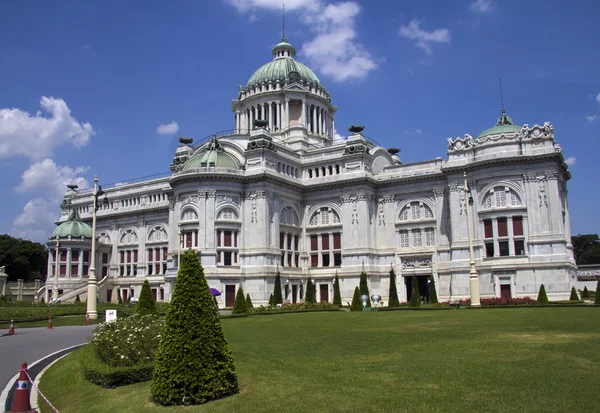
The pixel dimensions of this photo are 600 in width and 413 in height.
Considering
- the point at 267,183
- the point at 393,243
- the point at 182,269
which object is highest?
the point at 267,183

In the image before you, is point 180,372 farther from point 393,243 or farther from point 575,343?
point 393,243

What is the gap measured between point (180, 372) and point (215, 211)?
52464 mm

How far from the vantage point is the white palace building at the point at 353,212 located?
57.8m

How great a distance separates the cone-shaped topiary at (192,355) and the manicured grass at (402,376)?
427 mm

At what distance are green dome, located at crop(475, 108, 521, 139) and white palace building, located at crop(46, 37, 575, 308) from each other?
0.14m

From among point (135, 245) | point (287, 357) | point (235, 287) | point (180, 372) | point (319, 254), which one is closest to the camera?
point (180, 372)

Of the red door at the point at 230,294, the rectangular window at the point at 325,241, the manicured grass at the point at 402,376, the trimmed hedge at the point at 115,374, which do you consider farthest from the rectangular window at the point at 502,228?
the trimmed hedge at the point at 115,374

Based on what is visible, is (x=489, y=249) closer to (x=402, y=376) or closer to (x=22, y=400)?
(x=402, y=376)

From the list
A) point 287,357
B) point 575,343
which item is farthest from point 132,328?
point 575,343

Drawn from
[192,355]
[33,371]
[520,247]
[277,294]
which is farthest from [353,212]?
[192,355]

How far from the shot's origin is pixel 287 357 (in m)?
18.8

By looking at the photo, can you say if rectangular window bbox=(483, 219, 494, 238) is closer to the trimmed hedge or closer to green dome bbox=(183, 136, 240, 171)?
green dome bbox=(183, 136, 240, 171)

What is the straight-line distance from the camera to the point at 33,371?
20391 mm

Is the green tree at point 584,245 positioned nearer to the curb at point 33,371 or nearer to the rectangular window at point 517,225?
the rectangular window at point 517,225
